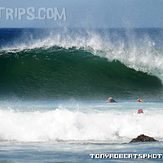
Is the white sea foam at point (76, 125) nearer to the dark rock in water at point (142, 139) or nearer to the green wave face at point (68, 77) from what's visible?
the dark rock in water at point (142, 139)

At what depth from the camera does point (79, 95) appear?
12.4m

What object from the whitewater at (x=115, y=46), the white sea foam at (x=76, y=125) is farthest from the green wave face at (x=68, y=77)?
the white sea foam at (x=76, y=125)

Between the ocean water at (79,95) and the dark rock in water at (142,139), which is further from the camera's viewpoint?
the dark rock in water at (142,139)

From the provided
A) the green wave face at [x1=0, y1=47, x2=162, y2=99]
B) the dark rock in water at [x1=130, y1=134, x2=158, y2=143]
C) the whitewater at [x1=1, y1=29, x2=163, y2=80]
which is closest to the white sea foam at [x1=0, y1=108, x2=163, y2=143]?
the dark rock in water at [x1=130, y1=134, x2=158, y2=143]

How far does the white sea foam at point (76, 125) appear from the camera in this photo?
33.4 ft

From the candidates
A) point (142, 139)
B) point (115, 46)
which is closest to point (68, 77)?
point (115, 46)

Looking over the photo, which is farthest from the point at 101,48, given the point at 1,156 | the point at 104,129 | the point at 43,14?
the point at 1,156

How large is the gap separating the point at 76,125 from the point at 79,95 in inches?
75.0

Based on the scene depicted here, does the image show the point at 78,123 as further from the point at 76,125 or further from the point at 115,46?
the point at 115,46

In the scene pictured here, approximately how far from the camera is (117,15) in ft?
43.1

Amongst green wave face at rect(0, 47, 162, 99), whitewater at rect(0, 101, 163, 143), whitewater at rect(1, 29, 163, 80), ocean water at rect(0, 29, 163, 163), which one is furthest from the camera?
whitewater at rect(1, 29, 163, 80)

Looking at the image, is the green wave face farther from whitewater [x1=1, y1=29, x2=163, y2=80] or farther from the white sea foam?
the white sea foam

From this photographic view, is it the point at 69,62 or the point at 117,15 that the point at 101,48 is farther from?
the point at 117,15

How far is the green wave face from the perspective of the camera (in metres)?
12.4
